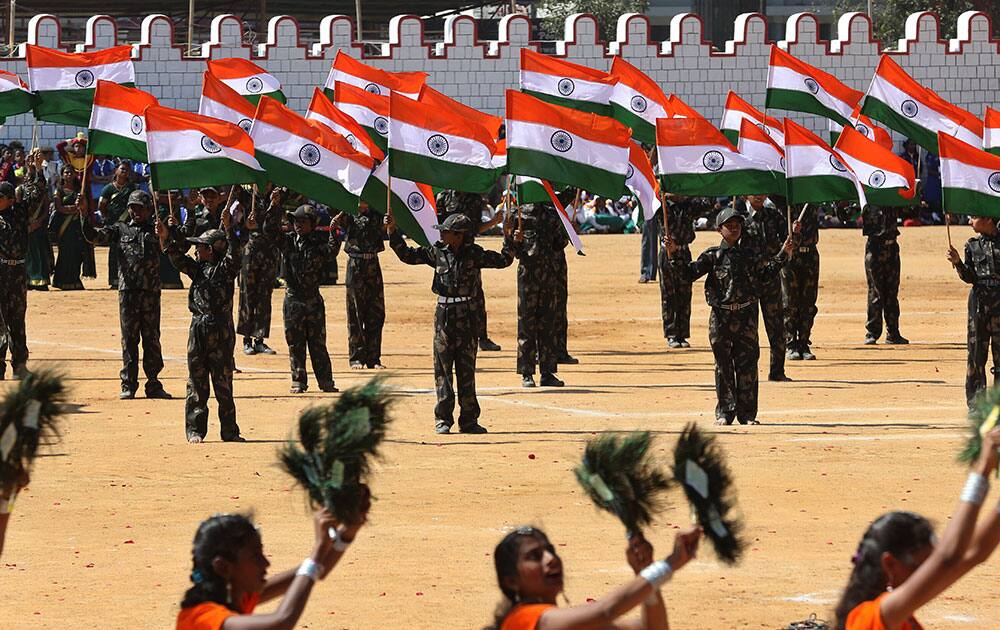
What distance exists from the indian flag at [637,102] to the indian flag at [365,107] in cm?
267

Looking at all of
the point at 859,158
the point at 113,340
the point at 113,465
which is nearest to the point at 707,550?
the point at 113,465

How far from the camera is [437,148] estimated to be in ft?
58.7

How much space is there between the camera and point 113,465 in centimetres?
1447

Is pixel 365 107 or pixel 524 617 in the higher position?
pixel 365 107

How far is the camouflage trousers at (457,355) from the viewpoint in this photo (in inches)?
619

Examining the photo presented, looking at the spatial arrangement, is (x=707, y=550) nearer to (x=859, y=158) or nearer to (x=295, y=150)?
(x=295, y=150)

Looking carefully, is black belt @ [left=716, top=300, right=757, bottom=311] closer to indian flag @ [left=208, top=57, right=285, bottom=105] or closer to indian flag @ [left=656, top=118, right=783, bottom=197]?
indian flag @ [left=656, top=118, right=783, bottom=197]

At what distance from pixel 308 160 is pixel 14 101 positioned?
4785mm

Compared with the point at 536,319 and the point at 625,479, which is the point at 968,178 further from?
the point at 625,479

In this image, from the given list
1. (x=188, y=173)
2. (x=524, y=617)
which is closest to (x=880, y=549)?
(x=524, y=617)

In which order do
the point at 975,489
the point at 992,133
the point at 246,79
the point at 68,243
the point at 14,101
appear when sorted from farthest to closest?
the point at 68,243 < the point at 246,79 < the point at 14,101 < the point at 992,133 < the point at 975,489

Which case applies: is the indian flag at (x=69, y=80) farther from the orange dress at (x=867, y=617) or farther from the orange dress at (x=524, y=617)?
the orange dress at (x=867, y=617)

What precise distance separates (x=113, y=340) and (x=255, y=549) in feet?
60.5

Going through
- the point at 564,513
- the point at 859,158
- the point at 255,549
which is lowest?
the point at 564,513
